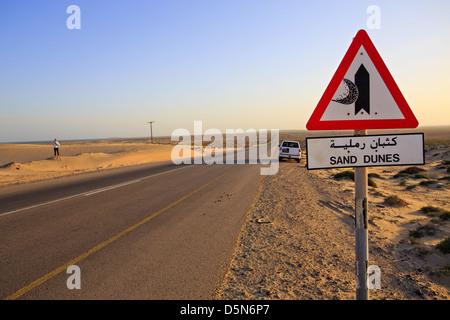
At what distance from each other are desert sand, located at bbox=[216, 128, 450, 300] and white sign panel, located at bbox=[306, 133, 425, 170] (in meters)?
2.03

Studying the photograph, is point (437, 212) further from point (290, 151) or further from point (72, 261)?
point (290, 151)

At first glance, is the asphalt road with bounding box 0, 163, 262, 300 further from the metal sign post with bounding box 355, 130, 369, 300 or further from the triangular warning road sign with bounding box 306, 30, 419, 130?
the triangular warning road sign with bounding box 306, 30, 419, 130

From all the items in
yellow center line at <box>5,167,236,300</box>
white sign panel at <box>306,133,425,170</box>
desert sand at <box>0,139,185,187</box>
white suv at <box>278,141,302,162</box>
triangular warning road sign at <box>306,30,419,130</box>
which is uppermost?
triangular warning road sign at <box>306,30,419,130</box>

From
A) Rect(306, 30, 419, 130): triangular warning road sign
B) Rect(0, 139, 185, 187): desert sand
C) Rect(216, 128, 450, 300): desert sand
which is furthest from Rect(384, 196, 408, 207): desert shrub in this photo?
Rect(0, 139, 185, 187): desert sand

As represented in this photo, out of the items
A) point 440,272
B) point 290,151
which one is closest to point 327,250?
point 440,272

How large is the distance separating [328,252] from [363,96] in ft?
11.4

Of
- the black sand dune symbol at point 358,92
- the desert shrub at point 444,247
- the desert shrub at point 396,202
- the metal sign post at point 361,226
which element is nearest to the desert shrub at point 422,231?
the desert shrub at point 444,247

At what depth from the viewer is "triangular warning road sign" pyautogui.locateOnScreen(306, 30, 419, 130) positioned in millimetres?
2547

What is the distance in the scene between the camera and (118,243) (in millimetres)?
5492

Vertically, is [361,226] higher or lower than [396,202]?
higher
